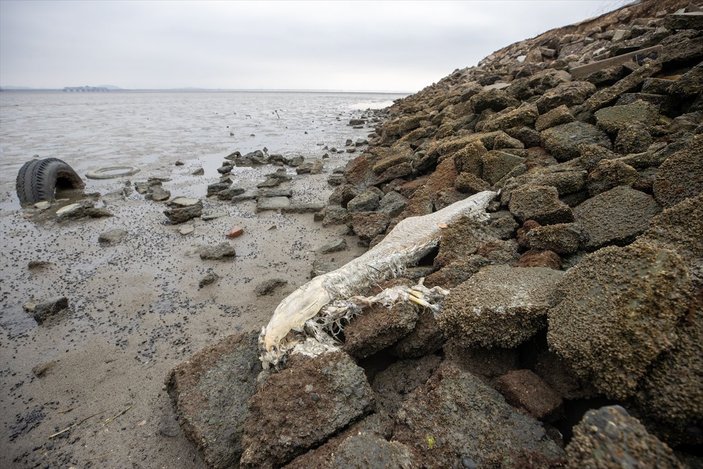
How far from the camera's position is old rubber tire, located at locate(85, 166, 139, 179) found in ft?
30.3

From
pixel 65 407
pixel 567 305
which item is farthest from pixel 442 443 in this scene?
pixel 65 407

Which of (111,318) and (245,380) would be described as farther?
(111,318)

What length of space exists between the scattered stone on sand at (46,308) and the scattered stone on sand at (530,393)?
401cm

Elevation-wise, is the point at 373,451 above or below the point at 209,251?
above

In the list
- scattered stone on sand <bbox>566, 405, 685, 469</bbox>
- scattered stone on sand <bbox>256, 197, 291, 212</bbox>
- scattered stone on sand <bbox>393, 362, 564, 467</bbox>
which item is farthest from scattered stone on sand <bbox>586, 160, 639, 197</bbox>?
→ scattered stone on sand <bbox>256, 197, 291, 212</bbox>

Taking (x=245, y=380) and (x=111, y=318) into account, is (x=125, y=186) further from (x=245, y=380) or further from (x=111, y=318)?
(x=245, y=380)

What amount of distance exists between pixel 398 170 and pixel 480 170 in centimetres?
151

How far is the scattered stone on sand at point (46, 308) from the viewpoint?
3.33 m

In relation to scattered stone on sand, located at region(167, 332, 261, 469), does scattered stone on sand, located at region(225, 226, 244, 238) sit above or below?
below

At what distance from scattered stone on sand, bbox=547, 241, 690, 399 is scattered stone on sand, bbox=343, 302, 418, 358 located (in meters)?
0.75

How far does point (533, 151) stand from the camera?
13.3ft

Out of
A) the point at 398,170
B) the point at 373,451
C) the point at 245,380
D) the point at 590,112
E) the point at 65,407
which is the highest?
the point at 590,112

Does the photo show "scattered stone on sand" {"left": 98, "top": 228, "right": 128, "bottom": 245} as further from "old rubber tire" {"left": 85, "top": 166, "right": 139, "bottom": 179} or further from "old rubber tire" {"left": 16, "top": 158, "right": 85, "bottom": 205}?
"old rubber tire" {"left": 85, "top": 166, "right": 139, "bottom": 179}

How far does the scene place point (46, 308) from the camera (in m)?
3.37
